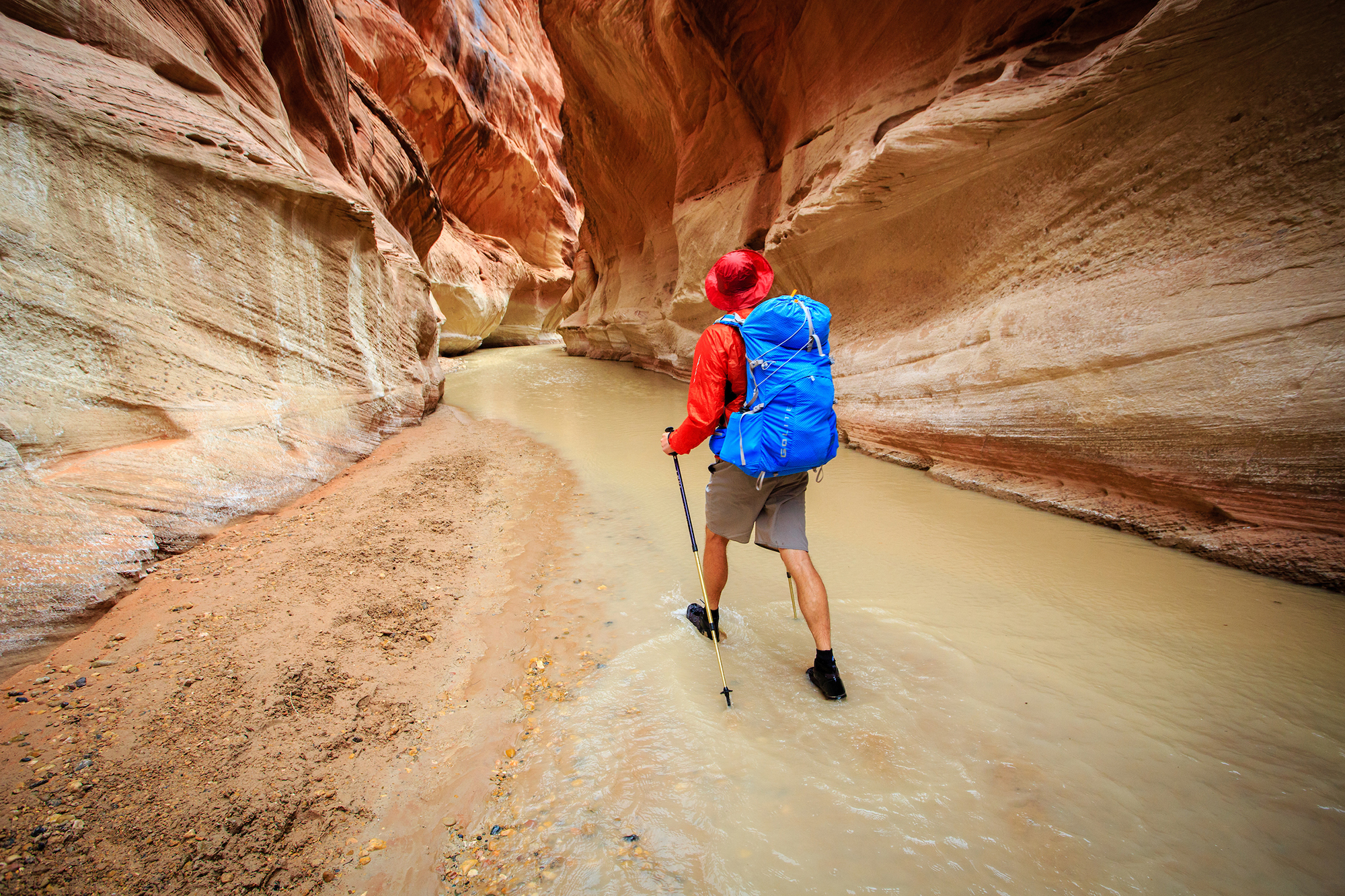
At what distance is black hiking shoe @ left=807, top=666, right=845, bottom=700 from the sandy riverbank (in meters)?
1.05

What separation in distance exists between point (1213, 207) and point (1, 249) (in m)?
6.89

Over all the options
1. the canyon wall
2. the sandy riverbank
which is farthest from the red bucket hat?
the canyon wall

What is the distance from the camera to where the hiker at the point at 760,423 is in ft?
6.28

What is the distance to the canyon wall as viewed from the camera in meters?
2.63

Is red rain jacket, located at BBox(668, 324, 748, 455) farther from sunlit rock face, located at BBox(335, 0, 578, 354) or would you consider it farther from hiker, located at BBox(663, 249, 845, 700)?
sunlit rock face, located at BBox(335, 0, 578, 354)

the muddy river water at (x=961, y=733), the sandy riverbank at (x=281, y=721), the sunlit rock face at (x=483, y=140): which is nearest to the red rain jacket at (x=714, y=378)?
the muddy river water at (x=961, y=733)

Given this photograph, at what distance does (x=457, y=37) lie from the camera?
20.3 meters

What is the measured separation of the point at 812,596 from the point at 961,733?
0.64m

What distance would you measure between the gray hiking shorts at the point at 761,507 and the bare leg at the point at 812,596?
5 centimetres

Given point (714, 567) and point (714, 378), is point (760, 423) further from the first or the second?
point (714, 567)

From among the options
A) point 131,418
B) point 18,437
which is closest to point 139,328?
point 131,418

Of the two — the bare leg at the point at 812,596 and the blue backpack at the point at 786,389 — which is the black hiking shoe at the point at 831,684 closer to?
the bare leg at the point at 812,596

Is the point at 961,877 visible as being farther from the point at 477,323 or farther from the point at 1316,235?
the point at 477,323

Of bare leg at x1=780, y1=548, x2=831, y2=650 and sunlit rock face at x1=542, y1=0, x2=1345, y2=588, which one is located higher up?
sunlit rock face at x1=542, y1=0, x2=1345, y2=588
